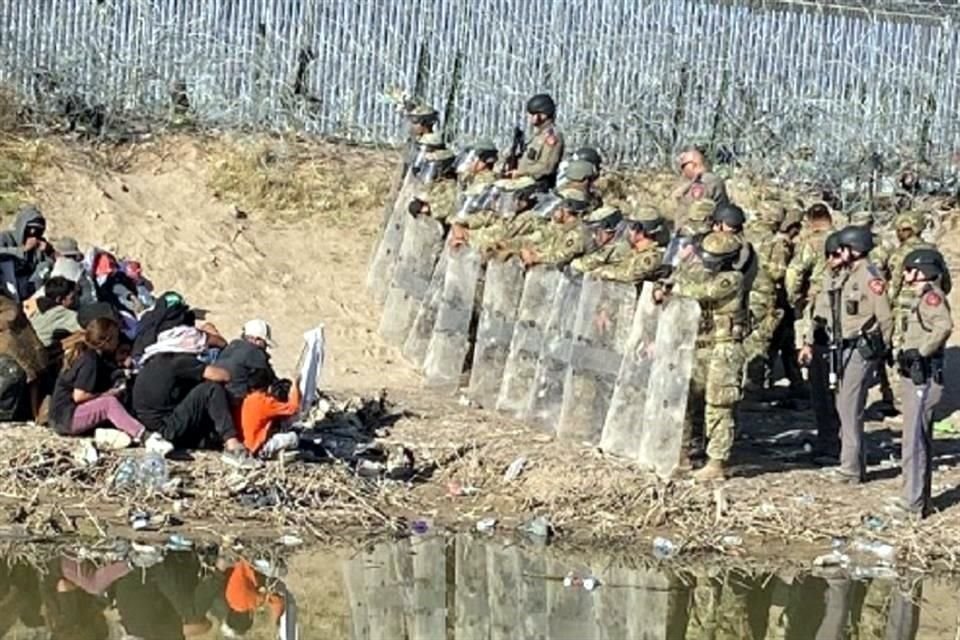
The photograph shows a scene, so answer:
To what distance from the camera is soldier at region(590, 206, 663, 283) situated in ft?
48.0

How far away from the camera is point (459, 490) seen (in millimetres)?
13953

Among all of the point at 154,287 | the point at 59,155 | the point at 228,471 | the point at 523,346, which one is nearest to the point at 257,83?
the point at 59,155

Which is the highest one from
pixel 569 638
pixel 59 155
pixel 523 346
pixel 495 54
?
pixel 495 54

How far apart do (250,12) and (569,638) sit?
1346cm

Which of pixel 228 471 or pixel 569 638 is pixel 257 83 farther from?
pixel 569 638

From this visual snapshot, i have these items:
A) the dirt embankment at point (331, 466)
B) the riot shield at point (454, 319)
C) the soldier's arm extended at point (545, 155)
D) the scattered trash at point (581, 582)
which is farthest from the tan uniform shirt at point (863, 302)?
the soldier's arm extended at point (545, 155)

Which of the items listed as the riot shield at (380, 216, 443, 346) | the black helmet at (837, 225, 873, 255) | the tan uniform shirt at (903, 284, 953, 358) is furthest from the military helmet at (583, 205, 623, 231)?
the tan uniform shirt at (903, 284, 953, 358)

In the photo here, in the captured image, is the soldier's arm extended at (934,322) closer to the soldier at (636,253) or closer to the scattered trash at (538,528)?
the soldier at (636,253)

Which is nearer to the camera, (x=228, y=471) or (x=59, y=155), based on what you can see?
(x=228, y=471)

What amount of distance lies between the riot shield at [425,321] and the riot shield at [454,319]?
0.31 m

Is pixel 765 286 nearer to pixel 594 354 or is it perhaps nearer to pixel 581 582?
pixel 594 354

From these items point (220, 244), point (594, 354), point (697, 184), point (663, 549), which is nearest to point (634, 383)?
point (594, 354)

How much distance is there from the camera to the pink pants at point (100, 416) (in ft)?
44.7

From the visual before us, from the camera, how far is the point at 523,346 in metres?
15.7
